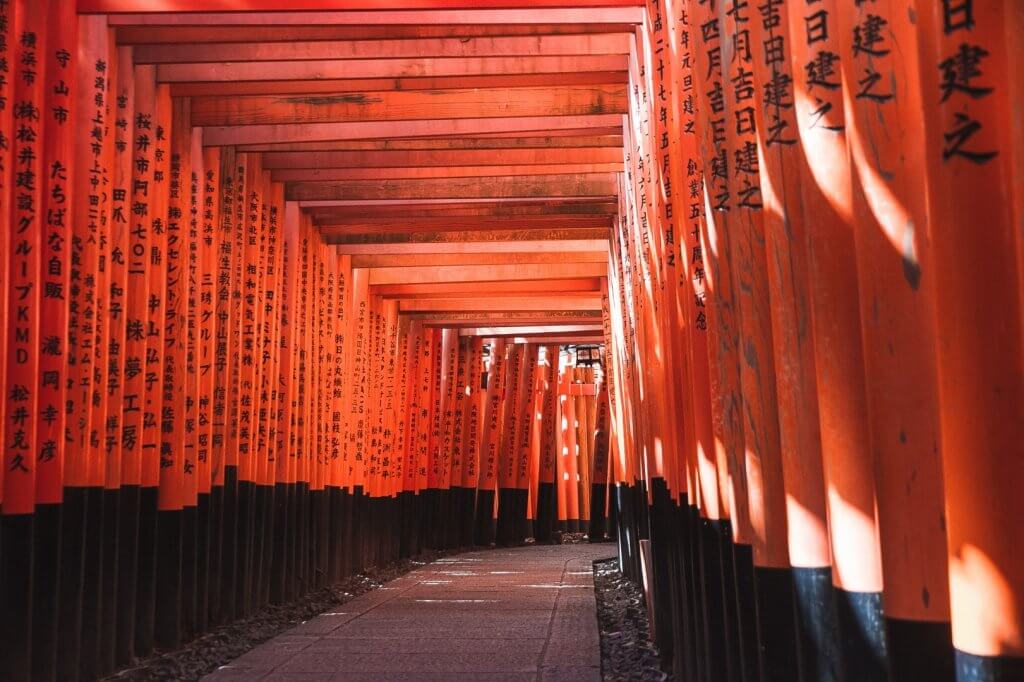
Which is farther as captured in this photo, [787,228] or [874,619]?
[787,228]

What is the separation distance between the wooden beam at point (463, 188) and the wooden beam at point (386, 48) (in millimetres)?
2953

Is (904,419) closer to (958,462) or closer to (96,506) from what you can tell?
(958,462)

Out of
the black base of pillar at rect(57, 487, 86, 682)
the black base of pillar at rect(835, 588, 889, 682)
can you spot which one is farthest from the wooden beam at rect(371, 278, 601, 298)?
the black base of pillar at rect(835, 588, 889, 682)

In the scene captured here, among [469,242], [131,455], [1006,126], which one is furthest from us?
[469,242]

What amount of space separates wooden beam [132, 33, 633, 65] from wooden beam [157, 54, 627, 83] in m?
0.10

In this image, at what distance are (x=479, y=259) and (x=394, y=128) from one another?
4.83 metres

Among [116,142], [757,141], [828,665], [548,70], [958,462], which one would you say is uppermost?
[548,70]

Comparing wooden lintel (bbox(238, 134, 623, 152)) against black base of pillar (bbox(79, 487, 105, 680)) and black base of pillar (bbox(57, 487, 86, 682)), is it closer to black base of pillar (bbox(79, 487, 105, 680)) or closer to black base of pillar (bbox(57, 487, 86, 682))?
black base of pillar (bbox(79, 487, 105, 680))

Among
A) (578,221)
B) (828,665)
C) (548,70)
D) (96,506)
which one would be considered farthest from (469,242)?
(828,665)

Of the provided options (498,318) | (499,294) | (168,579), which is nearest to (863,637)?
(168,579)

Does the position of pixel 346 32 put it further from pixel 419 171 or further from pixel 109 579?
pixel 109 579

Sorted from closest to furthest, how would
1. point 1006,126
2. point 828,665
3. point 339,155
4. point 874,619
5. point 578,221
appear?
1. point 1006,126
2. point 874,619
3. point 828,665
4. point 339,155
5. point 578,221

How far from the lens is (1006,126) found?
1851 mm

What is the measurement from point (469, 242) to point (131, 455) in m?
6.38
